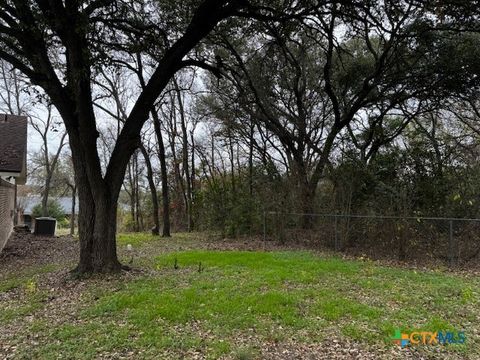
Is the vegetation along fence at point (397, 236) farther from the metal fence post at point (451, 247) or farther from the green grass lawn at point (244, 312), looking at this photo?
the green grass lawn at point (244, 312)

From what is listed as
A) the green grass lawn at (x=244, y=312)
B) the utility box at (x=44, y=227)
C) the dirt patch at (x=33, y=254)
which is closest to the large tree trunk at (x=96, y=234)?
the green grass lawn at (x=244, y=312)

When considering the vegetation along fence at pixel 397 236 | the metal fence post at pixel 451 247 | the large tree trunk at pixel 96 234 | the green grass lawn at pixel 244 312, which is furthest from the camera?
the vegetation along fence at pixel 397 236

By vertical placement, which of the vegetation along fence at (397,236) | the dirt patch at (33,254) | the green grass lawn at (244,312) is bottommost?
the green grass lawn at (244,312)

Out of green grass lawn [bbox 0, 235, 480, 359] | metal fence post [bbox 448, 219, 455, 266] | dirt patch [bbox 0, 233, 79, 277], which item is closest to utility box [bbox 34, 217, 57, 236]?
dirt patch [bbox 0, 233, 79, 277]

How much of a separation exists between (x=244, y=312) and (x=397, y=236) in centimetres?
603

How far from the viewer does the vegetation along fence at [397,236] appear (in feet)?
28.7

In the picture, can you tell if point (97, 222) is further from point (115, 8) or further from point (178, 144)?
point (178, 144)

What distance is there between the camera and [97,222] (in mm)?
6867

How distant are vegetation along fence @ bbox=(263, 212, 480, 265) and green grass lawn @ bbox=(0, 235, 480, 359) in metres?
1.69

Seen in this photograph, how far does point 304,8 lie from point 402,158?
550 cm

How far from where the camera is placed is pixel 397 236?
9273 mm

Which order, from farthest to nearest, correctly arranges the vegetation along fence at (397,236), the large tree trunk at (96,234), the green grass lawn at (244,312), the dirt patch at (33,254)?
the dirt patch at (33,254), the vegetation along fence at (397,236), the large tree trunk at (96,234), the green grass lawn at (244,312)

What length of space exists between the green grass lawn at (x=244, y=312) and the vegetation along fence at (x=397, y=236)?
1.69 m

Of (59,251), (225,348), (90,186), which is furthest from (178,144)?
(225,348)
